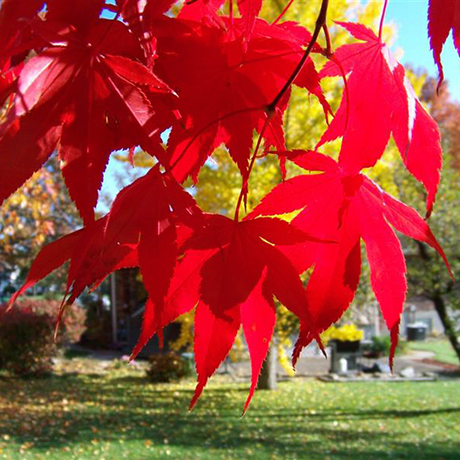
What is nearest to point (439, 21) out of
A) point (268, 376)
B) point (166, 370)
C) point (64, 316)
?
point (268, 376)

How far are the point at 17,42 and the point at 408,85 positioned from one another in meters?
0.41

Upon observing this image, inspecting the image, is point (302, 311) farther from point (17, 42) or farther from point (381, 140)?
point (17, 42)

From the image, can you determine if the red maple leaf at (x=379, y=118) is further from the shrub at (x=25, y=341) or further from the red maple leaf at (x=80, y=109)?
the shrub at (x=25, y=341)

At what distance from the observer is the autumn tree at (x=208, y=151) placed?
51cm

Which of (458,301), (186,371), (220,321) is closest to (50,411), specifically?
(186,371)

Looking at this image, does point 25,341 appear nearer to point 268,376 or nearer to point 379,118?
point 268,376

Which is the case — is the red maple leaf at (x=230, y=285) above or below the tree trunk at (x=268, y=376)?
above

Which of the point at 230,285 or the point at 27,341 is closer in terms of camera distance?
the point at 230,285

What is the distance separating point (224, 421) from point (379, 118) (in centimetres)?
687

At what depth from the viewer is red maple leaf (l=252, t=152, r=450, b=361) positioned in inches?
24.7

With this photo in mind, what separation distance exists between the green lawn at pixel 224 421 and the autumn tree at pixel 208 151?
5.10 meters

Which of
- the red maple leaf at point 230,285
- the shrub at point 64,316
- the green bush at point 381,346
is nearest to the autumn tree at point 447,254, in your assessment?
the green bush at point 381,346

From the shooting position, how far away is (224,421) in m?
7.08

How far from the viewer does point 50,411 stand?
7621 mm
